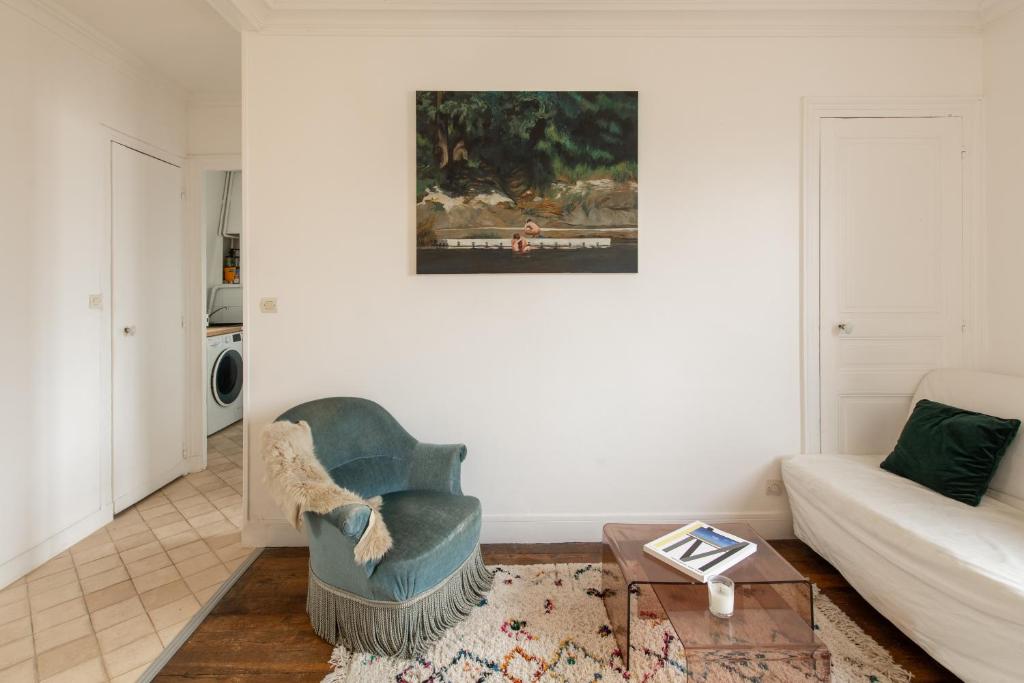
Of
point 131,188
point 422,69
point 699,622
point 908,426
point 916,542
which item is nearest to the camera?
point 699,622

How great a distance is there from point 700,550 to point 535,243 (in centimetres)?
156

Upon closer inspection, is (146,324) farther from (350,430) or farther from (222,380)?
(350,430)

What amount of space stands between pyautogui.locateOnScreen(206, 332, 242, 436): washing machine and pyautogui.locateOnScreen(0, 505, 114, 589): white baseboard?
141 cm

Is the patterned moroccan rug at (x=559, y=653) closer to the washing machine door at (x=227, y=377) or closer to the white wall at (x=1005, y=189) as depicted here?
the white wall at (x=1005, y=189)

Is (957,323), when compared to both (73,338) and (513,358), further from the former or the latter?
(73,338)

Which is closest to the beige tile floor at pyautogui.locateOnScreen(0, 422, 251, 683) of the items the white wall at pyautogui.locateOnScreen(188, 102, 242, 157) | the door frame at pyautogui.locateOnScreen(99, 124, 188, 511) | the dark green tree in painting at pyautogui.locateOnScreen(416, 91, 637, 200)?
the door frame at pyautogui.locateOnScreen(99, 124, 188, 511)

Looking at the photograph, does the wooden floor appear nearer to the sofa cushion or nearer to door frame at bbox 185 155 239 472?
the sofa cushion

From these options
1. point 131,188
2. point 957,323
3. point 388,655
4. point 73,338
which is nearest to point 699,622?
point 388,655

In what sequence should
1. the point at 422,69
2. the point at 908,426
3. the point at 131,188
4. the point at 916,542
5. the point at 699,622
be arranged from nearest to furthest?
the point at 699,622 < the point at 916,542 < the point at 908,426 < the point at 422,69 < the point at 131,188

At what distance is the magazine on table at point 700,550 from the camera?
1.53 metres

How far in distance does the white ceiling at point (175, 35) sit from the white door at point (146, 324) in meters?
0.58

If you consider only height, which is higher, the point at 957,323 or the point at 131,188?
the point at 131,188

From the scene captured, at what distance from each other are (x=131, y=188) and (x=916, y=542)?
4253 mm

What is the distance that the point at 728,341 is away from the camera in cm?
242
